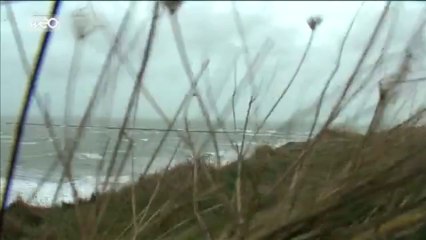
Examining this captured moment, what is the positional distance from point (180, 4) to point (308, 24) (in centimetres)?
38

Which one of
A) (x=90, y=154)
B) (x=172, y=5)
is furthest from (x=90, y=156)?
(x=172, y=5)

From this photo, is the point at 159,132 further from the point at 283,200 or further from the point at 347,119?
the point at 347,119

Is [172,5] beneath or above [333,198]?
above

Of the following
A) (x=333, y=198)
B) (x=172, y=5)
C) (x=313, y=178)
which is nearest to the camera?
(x=172, y=5)

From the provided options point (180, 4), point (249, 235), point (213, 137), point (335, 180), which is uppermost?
point (180, 4)

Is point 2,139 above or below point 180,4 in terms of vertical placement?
below

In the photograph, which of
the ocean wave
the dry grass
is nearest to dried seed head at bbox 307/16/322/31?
the dry grass

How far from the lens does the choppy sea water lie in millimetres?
1162

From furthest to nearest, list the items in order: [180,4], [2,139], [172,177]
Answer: [172,177] → [2,139] → [180,4]

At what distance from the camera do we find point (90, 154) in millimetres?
1248

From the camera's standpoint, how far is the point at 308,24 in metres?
1.25

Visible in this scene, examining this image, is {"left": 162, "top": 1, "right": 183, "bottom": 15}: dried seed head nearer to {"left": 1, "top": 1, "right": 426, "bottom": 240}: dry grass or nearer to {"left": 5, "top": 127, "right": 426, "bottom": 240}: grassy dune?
{"left": 1, "top": 1, "right": 426, "bottom": 240}: dry grass

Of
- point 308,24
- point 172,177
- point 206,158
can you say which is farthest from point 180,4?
point 172,177

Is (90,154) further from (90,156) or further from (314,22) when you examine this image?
(314,22)
